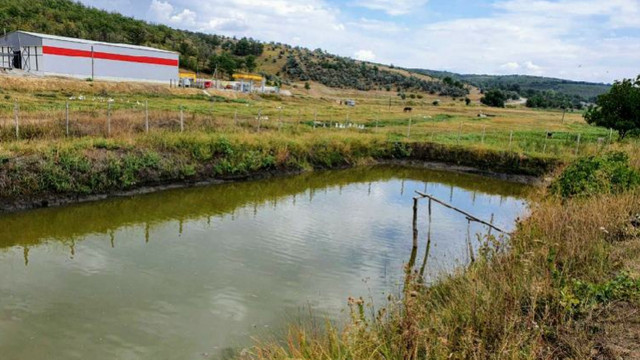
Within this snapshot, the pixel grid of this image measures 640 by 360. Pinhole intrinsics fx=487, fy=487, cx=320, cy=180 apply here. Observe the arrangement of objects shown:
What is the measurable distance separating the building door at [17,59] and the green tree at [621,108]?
180ft

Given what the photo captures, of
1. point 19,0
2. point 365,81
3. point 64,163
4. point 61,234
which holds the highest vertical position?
point 19,0

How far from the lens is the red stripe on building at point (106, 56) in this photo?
4981cm

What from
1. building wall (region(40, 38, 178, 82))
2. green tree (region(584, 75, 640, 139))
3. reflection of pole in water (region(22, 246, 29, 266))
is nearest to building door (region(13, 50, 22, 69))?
building wall (region(40, 38, 178, 82))

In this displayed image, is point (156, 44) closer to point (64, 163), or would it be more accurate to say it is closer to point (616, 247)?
point (64, 163)

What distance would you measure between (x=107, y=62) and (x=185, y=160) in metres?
40.3

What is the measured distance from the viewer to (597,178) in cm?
1235

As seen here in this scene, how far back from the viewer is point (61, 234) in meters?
14.1

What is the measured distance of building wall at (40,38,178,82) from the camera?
50094 millimetres

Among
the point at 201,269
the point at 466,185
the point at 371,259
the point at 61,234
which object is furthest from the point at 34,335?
the point at 466,185

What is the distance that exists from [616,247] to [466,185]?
17229 millimetres

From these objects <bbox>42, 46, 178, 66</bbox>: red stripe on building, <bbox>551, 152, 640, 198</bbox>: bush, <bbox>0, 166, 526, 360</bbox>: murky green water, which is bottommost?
<bbox>0, 166, 526, 360</bbox>: murky green water

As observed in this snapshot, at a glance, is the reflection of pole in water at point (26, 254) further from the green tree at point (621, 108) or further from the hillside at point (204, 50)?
the hillside at point (204, 50)

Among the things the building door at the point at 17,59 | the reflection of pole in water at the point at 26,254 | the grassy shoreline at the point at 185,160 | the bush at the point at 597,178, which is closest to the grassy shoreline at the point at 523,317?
the bush at the point at 597,178

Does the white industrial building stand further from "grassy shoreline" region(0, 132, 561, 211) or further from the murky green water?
the murky green water
